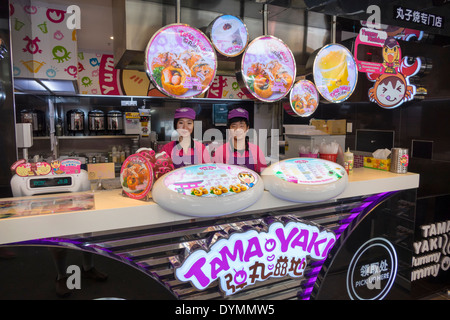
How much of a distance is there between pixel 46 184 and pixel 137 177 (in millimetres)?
608

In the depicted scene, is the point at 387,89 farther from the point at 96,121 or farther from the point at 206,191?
the point at 96,121

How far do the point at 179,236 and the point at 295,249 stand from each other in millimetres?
932

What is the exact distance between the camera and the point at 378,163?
325 centimetres

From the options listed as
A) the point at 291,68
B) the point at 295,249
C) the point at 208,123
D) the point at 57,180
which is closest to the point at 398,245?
the point at 295,249

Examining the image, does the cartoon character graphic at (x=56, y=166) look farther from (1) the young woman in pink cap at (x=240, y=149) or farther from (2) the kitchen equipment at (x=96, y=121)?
(2) the kitchen equipment at (x=96, y=121)

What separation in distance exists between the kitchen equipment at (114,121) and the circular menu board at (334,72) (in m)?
4.21

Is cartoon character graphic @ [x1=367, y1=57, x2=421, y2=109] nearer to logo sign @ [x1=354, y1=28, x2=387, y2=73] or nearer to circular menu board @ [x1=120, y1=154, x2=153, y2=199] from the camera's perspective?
logo sign @ [x1=354, y1=28, x2=387, y2=73]

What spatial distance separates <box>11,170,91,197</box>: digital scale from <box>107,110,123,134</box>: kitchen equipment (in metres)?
4.00

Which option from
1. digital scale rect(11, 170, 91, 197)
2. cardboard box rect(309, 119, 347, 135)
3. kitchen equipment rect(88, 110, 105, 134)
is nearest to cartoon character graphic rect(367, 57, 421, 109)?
cardboard box rect(309, 119, 347, 135)

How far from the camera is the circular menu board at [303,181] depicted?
224cm

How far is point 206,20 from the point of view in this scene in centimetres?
272

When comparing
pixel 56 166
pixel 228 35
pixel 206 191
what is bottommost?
pixel 206 191

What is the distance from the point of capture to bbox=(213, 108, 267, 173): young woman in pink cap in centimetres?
293

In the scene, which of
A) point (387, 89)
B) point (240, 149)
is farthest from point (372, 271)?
point (387, 89)
